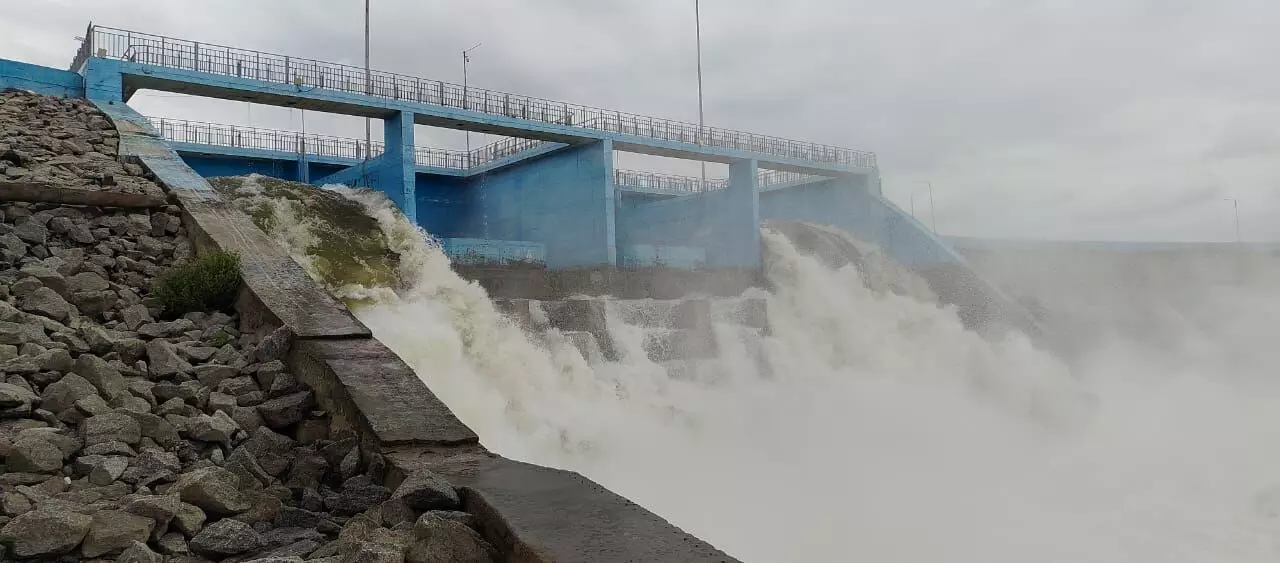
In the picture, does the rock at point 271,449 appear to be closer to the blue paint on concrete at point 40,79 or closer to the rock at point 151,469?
the rock at point 151,469

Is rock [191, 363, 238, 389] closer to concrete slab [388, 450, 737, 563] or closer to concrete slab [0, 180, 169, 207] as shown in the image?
concrete slab [388, 450, 737, 563]

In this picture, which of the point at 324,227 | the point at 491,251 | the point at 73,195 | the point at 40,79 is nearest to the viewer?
the point at 73,195

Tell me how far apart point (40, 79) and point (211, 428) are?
9.62 m

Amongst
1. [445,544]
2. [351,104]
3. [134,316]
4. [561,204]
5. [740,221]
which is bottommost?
[445,544]

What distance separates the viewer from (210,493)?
8.35 ft

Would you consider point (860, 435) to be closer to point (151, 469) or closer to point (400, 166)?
point (400, 166)

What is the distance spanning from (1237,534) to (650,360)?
7.34 meters

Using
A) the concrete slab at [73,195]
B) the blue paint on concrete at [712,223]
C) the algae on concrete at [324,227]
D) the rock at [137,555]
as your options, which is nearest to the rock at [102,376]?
the rock at [137,555]

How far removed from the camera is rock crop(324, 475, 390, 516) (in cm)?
276

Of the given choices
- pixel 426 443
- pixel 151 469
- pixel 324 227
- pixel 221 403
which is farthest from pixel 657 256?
pixel 151 469

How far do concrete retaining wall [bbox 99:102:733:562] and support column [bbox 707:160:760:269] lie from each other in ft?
44.2

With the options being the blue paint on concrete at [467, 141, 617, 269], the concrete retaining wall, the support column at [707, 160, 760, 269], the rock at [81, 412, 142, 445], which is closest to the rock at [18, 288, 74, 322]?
the concrete retaining wall

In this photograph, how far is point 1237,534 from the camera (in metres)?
8.63

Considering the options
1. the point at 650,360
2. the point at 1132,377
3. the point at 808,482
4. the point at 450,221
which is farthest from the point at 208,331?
the point at 1132,377
